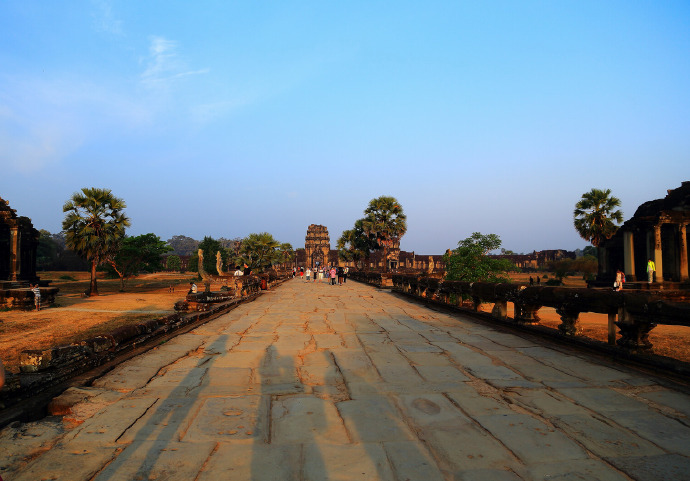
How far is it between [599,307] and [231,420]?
481 cm

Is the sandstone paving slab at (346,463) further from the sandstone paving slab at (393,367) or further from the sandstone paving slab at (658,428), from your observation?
the sandstone paving slab at (658,428)

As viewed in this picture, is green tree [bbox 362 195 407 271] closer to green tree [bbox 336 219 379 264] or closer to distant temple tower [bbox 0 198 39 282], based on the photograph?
green tree [bbox 336 219 379 264]

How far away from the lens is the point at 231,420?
3209mm

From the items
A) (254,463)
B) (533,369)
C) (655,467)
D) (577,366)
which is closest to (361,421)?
(254,463)

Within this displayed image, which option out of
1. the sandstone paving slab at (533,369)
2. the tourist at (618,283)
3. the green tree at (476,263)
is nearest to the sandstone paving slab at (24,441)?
the sandstone paving slab at (533,369)

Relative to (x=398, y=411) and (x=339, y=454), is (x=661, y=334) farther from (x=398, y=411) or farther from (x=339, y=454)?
(x=339, y=454)

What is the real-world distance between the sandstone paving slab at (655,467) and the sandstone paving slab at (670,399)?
3.12 feet

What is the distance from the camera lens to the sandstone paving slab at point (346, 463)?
236cm

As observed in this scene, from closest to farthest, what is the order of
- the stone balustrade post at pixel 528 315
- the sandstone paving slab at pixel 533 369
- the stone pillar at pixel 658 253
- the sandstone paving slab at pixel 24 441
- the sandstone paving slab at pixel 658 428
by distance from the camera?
the sandstone paving slab at pixel 24 441 < the sandstone paving slab at pixel 658 428 < the sandstone paving slab at pixel 533 369 < the stone balustrade post at pixel 528 315 < the stone pillar at pixel 658 253

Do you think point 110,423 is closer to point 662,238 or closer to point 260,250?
point 662,238

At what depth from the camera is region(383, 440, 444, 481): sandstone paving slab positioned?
237 centimetres

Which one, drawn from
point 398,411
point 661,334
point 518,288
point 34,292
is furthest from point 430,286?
point 34,292

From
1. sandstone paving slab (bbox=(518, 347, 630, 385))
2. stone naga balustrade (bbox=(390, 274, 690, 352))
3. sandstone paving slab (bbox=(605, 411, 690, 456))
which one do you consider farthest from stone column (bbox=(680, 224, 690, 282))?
sandstone paving slab (bbox=(605, 411, 690, 456))

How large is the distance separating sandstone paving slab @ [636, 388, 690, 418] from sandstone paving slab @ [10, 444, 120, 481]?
419 cm
